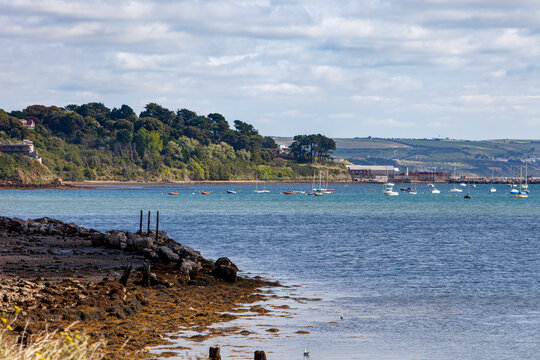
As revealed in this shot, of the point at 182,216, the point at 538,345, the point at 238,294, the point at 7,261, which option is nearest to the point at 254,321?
the point at 238,294

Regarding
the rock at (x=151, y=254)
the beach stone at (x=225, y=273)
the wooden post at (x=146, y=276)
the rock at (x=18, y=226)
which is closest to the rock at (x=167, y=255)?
the rock at (x=151, y=254)

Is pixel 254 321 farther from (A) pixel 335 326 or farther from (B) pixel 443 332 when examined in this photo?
(B) pixel 443 332

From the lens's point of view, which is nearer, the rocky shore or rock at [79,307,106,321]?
the rocky shore

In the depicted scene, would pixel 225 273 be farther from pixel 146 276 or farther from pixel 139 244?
pixel 139 244

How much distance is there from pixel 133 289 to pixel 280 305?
18.9 feet

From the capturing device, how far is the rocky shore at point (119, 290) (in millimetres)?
22188

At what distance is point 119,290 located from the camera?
26562 mm

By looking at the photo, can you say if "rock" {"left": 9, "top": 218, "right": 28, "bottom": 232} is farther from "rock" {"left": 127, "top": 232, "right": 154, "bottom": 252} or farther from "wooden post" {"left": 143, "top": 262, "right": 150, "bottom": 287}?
"wooden post" {"left": 143, "top": 262, "right": 150, "bottom": 287}

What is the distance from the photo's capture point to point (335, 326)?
2519cm

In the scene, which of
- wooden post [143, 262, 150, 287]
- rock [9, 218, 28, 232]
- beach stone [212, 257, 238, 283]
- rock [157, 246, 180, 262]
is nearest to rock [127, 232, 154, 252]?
rock [157, 246, 180, 262]

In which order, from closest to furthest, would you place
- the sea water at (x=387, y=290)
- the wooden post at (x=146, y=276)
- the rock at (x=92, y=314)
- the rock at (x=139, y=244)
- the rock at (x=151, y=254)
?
the sea water at (x=387, y=290) → the rock at (x=92, y=314) → the wooden post at (x=146, y=276) → the rock at (x=151, y=254) → the rock at (x=139, y=244)

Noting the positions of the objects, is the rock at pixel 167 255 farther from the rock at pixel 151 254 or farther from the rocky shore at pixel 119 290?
the rock at pixel 151 254

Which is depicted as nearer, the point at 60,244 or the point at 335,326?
the point at 335,326

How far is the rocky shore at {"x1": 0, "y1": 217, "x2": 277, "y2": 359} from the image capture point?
22188 mm
